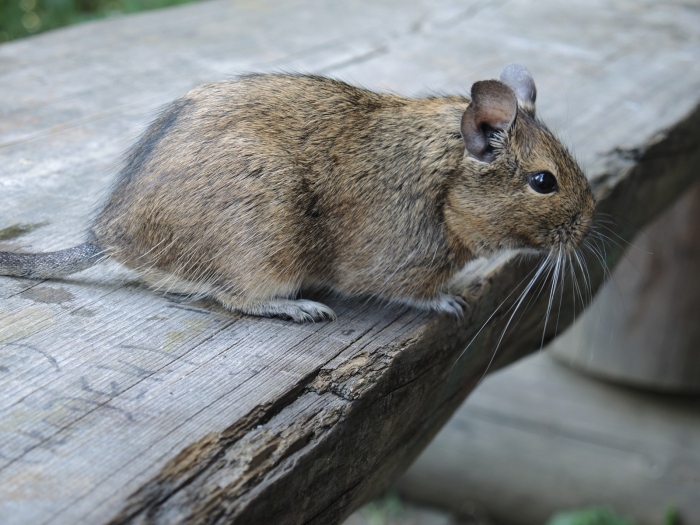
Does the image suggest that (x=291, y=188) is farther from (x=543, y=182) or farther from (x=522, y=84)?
(x=522, y=84)

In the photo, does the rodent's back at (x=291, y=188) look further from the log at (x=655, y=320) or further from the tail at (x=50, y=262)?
the log at (x=655, y=320)

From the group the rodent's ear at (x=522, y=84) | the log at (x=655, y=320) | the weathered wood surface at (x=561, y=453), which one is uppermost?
the rodent's ear at (x=522, y=84)

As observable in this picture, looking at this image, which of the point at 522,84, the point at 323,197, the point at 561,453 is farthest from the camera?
the point at 561,453

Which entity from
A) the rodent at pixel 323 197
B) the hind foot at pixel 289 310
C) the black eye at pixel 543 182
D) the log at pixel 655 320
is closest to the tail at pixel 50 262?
the rodent at pixel 323 197

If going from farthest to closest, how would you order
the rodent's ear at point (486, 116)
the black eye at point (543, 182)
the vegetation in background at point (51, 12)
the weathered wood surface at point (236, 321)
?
the vegetation in background at point (51, 12) → the black eye at point (543, 182) → the rodent's ear at point (486, 116) → the weathered wood surface at point (236, 321)


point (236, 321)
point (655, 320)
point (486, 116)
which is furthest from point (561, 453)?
point (236, 321)

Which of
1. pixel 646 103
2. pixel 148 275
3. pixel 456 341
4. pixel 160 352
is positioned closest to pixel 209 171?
pixel 148 275
